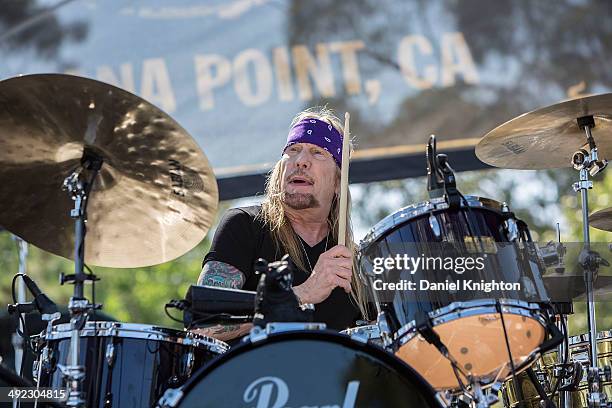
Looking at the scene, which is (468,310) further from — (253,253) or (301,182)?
(301,182)

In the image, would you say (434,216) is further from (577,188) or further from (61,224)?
(61,224)

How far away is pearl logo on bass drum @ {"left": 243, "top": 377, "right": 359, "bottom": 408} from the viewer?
2.18m

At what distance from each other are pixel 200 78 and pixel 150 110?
2.33m

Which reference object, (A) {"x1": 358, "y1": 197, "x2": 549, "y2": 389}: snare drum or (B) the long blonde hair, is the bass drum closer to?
(A) {"x1": 358, "y1": 197, "x2": 549, "y2": 389}: snare drum

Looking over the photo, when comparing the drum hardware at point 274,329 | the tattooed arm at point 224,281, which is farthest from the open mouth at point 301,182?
the drum hardware at point 274,329

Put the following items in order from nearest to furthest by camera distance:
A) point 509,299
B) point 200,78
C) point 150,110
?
point 509,299, point 150,110, point 200,78

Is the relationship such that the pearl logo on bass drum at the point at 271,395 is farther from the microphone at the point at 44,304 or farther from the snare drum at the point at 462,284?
the microphone at the point at 44,304

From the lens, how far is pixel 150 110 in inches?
108

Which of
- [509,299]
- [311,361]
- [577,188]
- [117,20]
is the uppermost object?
[117,20]

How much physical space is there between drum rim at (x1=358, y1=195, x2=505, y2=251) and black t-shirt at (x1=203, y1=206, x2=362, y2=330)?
3.14 ft

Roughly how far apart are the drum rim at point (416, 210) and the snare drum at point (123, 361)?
71 cm

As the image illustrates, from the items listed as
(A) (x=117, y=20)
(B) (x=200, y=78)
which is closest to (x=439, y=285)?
(B) (x=200, y=78)

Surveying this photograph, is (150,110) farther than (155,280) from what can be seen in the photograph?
No

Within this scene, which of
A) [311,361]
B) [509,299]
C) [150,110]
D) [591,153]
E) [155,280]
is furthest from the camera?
[155,280]
